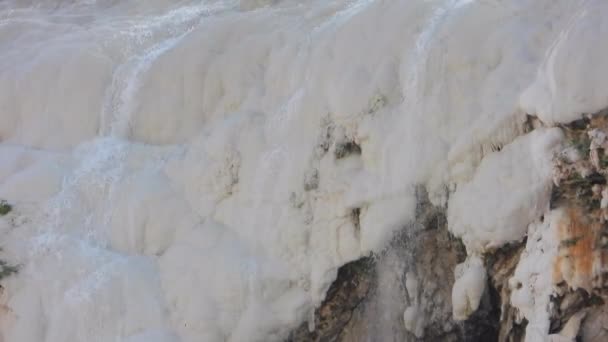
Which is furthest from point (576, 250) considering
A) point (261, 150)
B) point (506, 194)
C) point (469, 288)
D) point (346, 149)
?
point (261, 150)

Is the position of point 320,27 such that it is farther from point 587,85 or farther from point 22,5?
point 22,5

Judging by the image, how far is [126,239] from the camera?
9039 millimetres

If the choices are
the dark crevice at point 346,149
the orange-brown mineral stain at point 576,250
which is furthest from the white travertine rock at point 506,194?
the dark crevice at point 346,149

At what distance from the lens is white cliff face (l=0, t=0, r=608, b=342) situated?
22.4ft

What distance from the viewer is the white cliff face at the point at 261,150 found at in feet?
22.4

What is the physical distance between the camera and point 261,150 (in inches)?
337

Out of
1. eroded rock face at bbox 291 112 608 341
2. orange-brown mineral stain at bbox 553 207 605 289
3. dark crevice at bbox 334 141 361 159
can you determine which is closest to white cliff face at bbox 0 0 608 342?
dark crevice at bbox 334 141 361 159

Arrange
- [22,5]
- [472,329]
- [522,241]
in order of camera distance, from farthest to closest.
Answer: [22,5], [472,329], [522,241]

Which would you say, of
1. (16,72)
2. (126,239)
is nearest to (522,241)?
(126,239)

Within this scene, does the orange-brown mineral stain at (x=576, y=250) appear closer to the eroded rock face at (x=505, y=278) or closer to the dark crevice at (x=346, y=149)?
the eroded rock face at (x=505, y=278)

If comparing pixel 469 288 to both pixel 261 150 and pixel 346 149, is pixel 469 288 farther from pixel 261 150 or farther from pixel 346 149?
pixel 261 150

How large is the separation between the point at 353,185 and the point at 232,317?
6.04ft

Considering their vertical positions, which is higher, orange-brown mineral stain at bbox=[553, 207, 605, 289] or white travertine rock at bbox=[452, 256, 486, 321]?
orange-brown mineral stain at bbox=[553, 207, 605, 289]

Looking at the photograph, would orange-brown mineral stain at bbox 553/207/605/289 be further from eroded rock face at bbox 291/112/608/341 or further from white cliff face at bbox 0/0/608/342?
white cliff face at bbox 0/0/608/342
